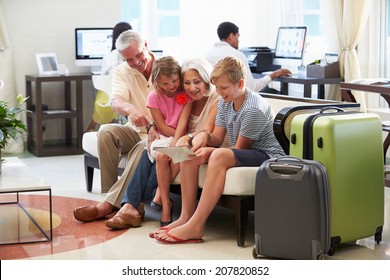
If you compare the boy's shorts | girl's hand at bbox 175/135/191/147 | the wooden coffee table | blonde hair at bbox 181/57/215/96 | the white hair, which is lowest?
the wooden coffee table

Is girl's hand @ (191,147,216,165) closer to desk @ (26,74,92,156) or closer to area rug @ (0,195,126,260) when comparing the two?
area rug @ (0,195,126,260)

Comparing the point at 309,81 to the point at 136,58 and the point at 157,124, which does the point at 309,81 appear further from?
the point at 157,124

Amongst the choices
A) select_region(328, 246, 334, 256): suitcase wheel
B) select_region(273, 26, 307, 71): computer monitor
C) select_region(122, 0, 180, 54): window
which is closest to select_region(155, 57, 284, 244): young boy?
select_region(328, 246, 334, 256): suitcase wheel

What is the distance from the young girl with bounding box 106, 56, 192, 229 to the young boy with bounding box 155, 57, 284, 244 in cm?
37

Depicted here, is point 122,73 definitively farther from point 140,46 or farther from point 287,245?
point 287,245

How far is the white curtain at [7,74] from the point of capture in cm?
770

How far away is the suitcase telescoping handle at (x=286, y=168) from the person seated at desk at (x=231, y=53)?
2.89 metres

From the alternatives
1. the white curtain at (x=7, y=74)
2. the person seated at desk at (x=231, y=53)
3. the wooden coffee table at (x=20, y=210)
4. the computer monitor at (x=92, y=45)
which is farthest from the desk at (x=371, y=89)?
the white curtain at (x=7, y=74)

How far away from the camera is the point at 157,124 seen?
4812mm

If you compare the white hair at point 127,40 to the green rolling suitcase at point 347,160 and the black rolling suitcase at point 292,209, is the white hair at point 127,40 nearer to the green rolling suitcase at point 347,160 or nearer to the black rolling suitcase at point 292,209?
the green rolling suitcase at point 347,160

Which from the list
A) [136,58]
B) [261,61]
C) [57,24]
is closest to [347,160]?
[136,58]

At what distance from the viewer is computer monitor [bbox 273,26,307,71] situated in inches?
300

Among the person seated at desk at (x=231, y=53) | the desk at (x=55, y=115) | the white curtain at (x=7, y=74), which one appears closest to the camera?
the person seated at desk at (x=231, y=53)

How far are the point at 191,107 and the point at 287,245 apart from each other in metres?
1.26
